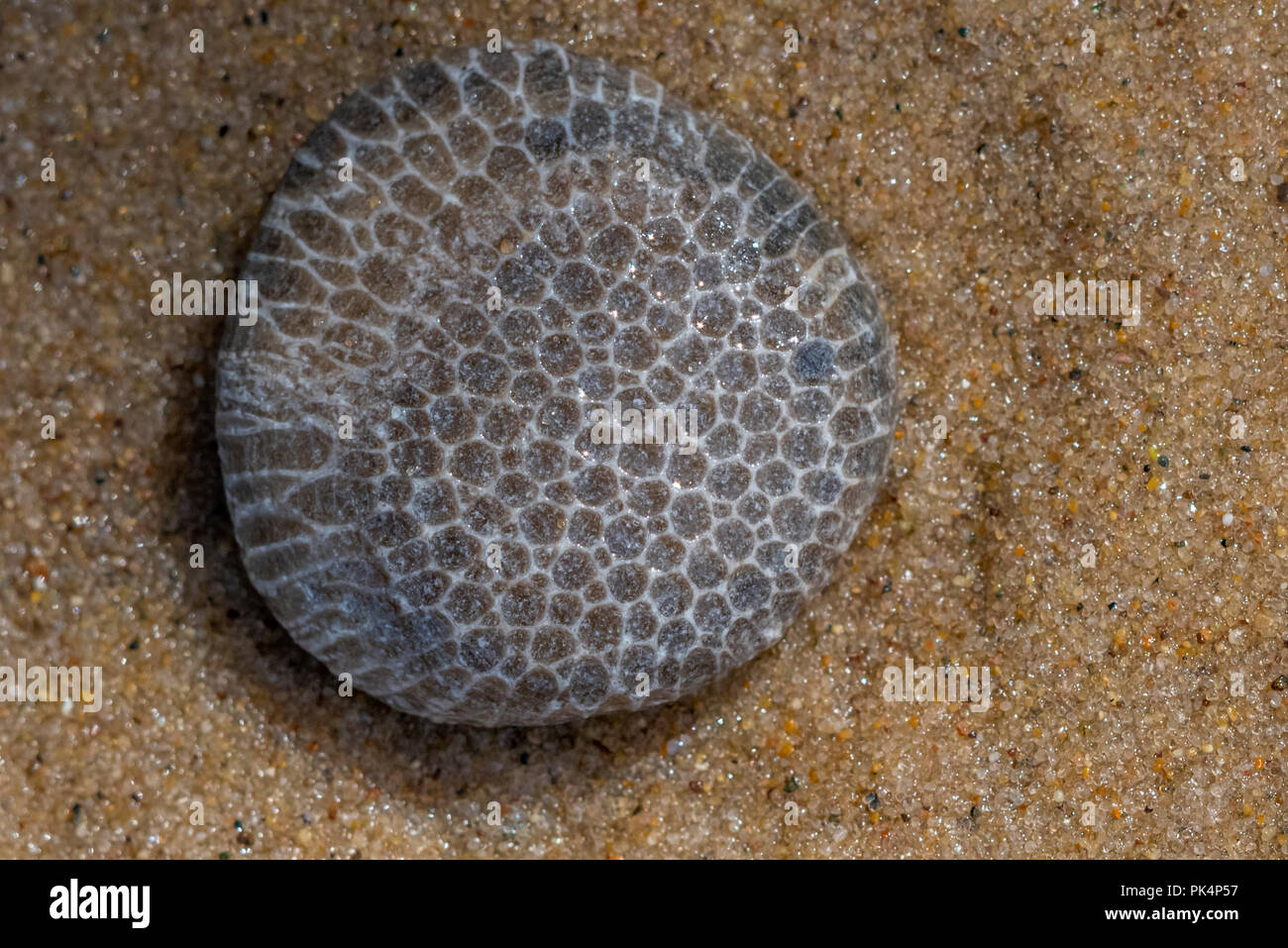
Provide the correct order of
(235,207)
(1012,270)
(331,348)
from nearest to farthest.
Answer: (331,348) → (235,207) → (1012,270)

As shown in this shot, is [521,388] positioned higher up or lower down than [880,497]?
higher up

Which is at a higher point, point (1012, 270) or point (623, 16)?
point (623, 16)

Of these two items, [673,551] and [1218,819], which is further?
[1218,819]

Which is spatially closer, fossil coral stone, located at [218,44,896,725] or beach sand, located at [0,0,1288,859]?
fossil coral stone, located at [218,44,896,725]

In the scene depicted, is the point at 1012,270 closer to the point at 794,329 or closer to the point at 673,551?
the point at 794,329

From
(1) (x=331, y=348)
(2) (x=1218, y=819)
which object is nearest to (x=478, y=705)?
(1) (x=331, y=348)

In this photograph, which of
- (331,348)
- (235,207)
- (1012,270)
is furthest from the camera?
(1012,270)

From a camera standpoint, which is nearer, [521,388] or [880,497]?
[521,388]

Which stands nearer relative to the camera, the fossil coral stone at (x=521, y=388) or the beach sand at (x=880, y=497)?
the fossil coral stone at (x=521, y=388)
